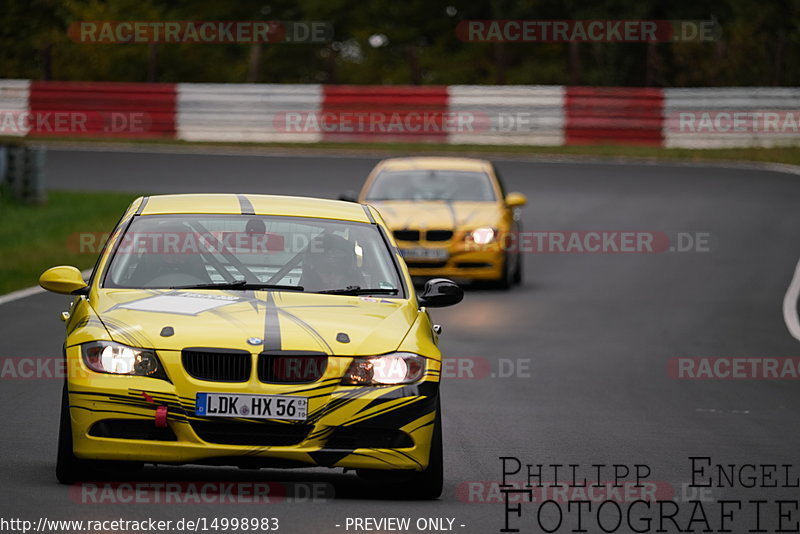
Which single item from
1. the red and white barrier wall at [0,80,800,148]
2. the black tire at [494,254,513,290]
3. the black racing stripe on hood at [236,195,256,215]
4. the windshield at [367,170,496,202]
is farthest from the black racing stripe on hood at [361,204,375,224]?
the red and white barrier wall at [0,80,800,148]

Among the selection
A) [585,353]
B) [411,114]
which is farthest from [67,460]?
[411,114]

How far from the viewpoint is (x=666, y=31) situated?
55.9 m

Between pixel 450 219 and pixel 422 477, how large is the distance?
41.5 feet

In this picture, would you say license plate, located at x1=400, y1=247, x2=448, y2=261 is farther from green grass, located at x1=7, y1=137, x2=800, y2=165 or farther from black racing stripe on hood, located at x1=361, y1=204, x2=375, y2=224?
green grass, located at x1=7, y1=137, x2=800, y2=165

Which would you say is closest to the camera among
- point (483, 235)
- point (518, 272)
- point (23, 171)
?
point (483, 235)

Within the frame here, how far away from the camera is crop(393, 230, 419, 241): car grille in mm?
20734

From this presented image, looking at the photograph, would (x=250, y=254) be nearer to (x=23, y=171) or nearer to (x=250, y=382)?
(x=250, y=382)

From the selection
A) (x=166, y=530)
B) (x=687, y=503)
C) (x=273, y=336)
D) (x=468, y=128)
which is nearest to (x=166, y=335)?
(x=273, y=336)

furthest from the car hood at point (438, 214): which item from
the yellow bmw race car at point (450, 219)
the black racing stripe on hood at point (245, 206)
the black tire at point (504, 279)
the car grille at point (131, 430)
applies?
the car grille at point (131, 430)

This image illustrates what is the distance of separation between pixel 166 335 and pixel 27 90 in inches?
1308

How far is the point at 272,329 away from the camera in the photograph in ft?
26.9

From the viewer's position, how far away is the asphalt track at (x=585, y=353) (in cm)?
852

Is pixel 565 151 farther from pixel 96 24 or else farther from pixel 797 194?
pixel 96 24

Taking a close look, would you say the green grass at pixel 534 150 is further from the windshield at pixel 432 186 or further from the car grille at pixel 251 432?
the car grille at pixel 251 432
